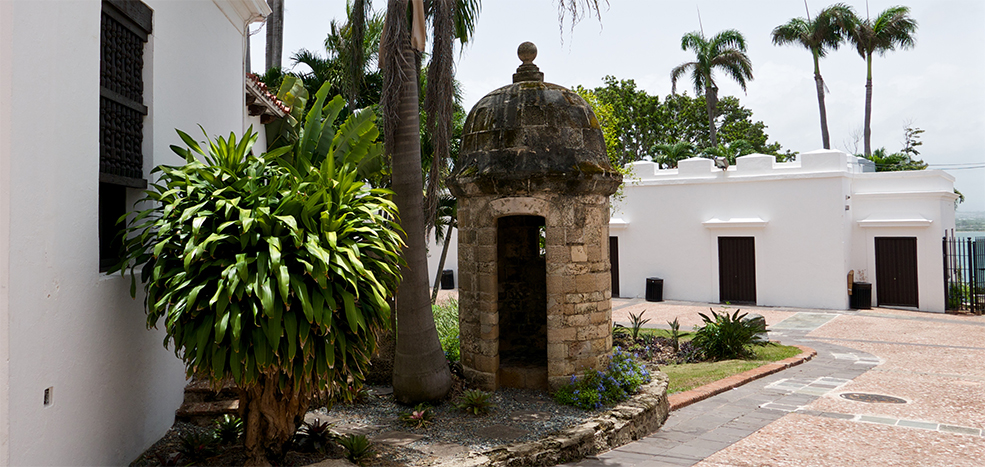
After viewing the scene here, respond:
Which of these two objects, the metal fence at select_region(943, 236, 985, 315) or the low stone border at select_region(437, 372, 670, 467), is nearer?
the low stone border at select_region(437, 372, 670, 467)

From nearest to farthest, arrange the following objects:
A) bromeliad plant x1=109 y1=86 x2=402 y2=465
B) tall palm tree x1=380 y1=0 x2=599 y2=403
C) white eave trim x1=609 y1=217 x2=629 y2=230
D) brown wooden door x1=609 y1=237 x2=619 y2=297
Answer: bromeliad plant x1=109 y1=86 x2=402 y2=465
tall palm tree x1=380 y1=0 x2=599 y2=403
white eave trim x1=609 y1=217 x2=629 y2=230
brown wooden door x1=609 y1=237 x2=619 y2=297

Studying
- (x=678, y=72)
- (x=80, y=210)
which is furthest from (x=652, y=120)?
(x=80, y=210)

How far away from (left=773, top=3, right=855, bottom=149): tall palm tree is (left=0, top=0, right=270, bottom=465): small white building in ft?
89.5

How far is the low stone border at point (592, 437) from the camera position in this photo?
238 inches

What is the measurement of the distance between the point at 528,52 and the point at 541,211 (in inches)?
98.0

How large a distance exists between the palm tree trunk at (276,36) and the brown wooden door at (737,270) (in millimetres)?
14059

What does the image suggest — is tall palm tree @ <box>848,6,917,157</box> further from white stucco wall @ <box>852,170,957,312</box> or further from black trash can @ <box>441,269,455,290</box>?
black trash can @ <box>441,269,455,290</box>

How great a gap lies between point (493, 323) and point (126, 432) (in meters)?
4.29

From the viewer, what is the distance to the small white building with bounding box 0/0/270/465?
4113 millimetres

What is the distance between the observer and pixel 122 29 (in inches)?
226

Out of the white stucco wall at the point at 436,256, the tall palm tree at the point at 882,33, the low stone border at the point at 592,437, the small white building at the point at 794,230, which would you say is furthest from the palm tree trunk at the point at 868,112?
the low stone border at the point at 592,437

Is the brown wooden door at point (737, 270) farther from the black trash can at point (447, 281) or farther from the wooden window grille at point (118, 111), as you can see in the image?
the wooden window grille at point (118, 111)

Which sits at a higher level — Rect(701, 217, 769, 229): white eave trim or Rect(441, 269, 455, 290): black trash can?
Rect(701, 217, 769, 229): white eave trim

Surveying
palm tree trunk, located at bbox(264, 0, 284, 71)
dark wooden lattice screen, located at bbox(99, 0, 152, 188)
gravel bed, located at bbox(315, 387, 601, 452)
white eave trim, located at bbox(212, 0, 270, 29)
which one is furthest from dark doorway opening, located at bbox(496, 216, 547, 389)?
palm tree trunk, located at bbox(264, 0, 284, 71)
